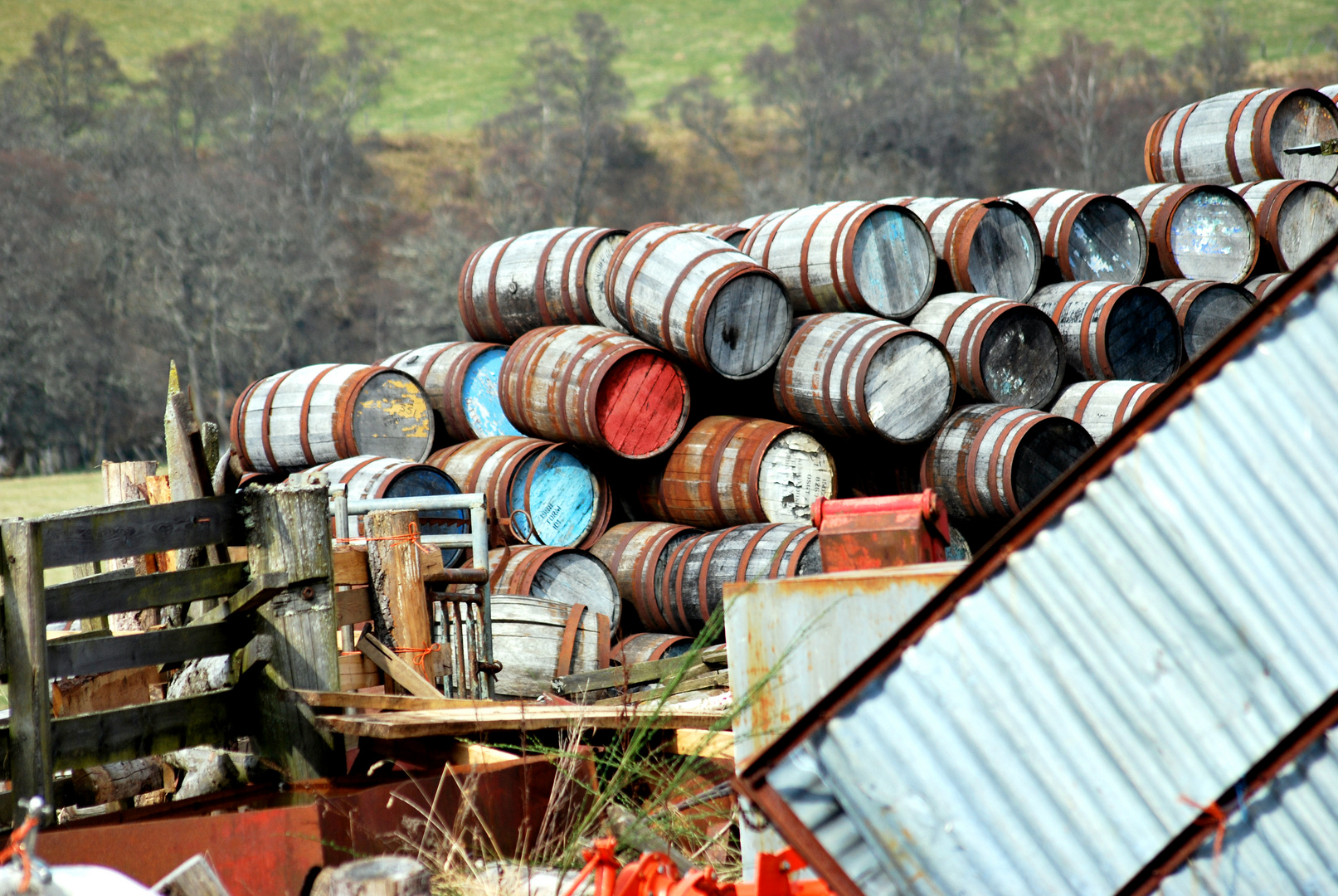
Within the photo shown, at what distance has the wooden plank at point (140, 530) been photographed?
307 cm

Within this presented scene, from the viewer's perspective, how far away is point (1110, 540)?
192 centimetres

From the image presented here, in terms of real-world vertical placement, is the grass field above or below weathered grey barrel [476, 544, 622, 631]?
above

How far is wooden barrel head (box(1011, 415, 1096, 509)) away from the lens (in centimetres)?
709

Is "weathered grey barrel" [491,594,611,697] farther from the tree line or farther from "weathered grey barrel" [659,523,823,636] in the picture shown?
the tree line

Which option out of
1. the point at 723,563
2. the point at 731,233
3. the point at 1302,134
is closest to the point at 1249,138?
the point at 1302,134

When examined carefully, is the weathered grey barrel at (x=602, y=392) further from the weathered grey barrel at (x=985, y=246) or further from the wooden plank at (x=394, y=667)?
the wooden plank at (x=394, y=667)

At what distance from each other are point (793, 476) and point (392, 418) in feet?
10.0

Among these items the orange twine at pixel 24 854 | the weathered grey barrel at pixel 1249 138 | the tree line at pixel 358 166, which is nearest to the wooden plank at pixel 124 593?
the orange twine at pixel 24 854

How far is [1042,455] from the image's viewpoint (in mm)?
7176

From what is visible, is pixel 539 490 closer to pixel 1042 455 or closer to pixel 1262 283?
pixel 1042 455

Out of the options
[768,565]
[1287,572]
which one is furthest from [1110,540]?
[768,565]

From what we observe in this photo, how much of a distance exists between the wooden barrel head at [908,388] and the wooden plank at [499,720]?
3.90 m

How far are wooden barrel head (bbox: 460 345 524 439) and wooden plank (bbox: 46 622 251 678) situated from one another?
544cm

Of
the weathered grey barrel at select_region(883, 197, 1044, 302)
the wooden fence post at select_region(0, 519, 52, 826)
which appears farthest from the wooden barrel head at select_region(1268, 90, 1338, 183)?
the wooden fence post at select_region(0, 519, 52, 826)
